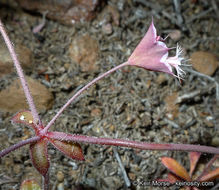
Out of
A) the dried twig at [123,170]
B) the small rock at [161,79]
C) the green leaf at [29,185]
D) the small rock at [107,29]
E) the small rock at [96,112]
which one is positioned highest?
the small rock at [107,29]

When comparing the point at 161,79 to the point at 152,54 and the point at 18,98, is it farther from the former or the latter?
the point at 18,98

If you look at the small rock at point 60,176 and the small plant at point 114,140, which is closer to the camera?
the small plant at point 114,140

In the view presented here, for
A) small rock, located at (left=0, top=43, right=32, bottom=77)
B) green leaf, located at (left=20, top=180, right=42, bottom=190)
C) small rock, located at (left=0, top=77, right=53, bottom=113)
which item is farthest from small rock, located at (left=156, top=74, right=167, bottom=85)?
green leaf, located at (left=20, top=180, right=42, bottom=190)

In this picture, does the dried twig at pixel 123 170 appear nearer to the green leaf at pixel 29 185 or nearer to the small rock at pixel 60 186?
the small rock at pixel 60 186

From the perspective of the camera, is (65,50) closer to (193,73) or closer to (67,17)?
(67,17)

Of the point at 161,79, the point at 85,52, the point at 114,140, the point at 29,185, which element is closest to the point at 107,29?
the point at 85,52

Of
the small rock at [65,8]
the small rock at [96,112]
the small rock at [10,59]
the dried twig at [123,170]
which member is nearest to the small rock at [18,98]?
the small rock at [10,59]

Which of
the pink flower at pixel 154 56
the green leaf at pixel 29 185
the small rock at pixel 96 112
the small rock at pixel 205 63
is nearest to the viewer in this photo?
the pink flower at pixel 154 56
